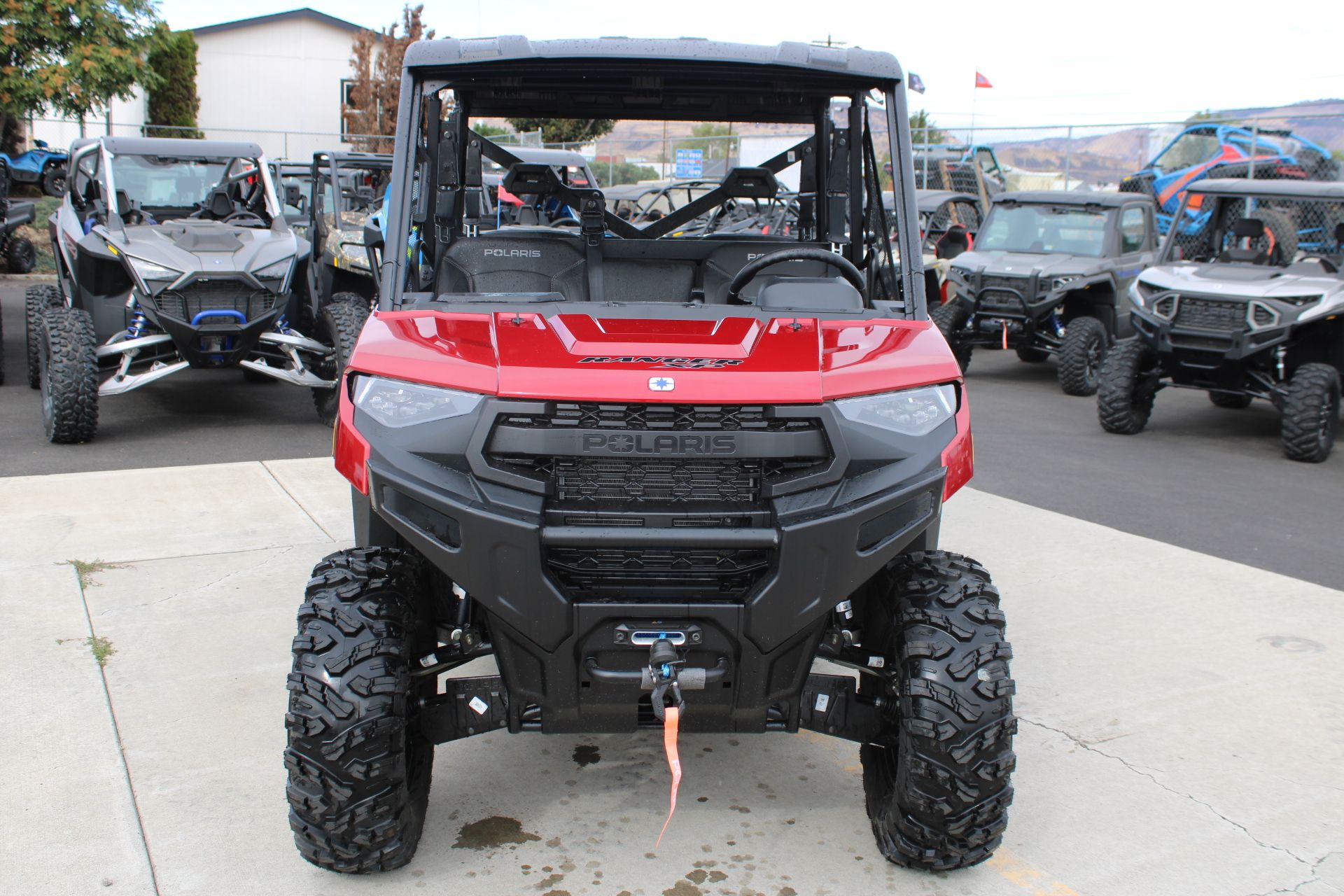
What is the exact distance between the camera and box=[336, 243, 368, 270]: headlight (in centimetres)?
1055

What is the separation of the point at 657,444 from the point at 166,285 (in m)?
6.40

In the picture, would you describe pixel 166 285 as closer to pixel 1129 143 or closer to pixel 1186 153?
pixel 1186 153

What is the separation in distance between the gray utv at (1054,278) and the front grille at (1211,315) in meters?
2.53

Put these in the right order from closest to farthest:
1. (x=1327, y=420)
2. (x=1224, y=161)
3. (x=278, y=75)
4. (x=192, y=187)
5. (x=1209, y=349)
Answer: (x=1327, y=420), (x=1209, y=349), (x=192, y=187), (x=1224, y=161), (x=278, y=75)

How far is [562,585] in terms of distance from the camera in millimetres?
2678

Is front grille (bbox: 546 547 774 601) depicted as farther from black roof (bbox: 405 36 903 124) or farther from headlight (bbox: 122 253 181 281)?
headlight (bbox: 122 253 181 281)

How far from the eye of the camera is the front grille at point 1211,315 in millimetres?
8469

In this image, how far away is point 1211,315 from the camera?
A: 8.60 m

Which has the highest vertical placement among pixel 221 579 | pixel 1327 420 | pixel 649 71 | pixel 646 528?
pixel 649 71

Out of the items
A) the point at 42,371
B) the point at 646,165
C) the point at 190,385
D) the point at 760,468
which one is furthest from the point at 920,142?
the point at 760,468

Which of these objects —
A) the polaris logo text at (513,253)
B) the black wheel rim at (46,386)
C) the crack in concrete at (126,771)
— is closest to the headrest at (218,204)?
the black wheel rim at (46,386)

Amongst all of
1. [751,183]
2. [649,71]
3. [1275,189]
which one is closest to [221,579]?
[751,183]

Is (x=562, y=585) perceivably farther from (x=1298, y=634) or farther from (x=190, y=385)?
(x=190, y=385)

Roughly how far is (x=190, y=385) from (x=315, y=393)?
205 centimetres
